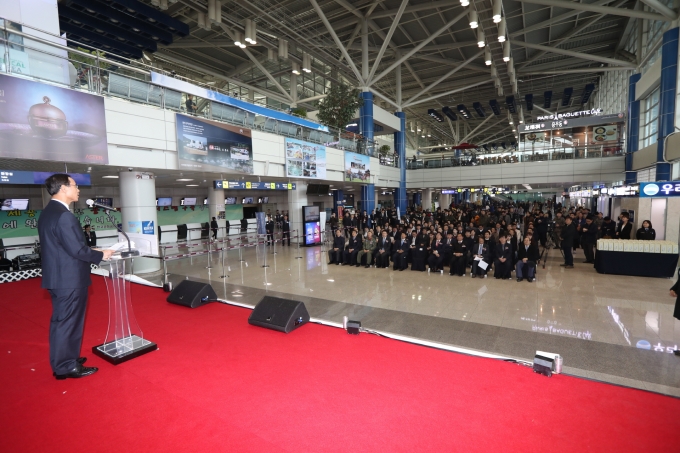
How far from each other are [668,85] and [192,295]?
21440 millimetres

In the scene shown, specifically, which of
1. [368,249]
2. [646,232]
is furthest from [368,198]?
[646,232]

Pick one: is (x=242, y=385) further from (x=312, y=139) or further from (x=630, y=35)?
(x=630, y=35)

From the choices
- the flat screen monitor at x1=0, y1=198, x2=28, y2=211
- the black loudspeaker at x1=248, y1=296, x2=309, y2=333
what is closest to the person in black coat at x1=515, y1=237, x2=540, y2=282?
the black loudspeaker at x1=248, y1=296, x2=309, y2=333

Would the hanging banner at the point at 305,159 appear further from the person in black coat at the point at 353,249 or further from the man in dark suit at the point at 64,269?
the man in dark suit at the point at 64,269

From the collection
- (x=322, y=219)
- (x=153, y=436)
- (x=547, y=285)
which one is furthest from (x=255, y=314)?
(x=322, y=219)

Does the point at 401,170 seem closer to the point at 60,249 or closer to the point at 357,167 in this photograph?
the point at 357,167

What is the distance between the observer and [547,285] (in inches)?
370

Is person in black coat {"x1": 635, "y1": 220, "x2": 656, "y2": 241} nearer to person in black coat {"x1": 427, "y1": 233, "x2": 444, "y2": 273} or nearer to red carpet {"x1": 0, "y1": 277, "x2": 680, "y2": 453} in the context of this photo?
person in black coat {"x1": 427, "y1": 233, "x2": 444, "y2": 273}

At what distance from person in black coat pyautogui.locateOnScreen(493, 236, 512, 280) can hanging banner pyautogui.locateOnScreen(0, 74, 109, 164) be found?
38.7 feet

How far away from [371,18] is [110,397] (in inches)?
1043

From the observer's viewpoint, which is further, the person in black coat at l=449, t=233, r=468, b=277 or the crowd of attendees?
the person in black coat at l=449, t=233, r=468, b=277

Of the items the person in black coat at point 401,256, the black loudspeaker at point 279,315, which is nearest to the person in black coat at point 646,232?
the person in black coat at point 401,256

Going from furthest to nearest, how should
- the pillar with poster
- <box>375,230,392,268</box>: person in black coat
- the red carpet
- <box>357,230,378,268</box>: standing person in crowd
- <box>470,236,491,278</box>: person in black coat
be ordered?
1. the pillar with poster
2. <box>357,230,378,268</box>: standing person in crowd
3. <box>375,230,392,268</box>: person in black coat
4. <box>470,236,491,278</box>: person in black coat
5. the red carpet

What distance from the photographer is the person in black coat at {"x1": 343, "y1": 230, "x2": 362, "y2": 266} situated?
42.6 feet
